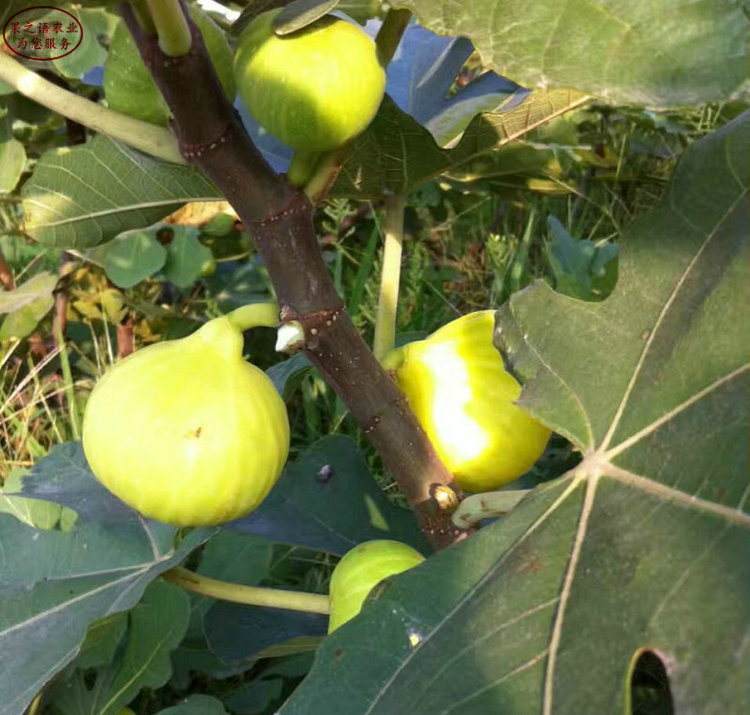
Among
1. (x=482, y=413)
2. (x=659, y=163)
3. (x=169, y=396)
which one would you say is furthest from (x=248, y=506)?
A: (x=659, y=163)

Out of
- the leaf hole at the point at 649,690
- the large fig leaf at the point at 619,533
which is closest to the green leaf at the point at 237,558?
the leaf hole at the point at 649,690

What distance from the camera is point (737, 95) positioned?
45cm

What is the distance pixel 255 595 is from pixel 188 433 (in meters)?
0.29

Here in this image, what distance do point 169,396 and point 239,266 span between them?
1750mm

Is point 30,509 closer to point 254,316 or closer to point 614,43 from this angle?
point 254,316

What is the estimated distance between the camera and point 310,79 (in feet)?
2.04

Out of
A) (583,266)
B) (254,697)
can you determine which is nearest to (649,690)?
(254,697)

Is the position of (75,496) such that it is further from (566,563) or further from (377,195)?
(566,563)

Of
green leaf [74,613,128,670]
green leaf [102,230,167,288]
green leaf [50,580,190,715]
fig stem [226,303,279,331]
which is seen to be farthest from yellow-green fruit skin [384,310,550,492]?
green leaf [102,230,167,288]

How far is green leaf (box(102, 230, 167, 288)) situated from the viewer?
1.94 metres

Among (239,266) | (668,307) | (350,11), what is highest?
(350,11)

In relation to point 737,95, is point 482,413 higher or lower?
lower

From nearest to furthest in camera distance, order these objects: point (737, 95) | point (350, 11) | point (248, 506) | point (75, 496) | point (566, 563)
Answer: point (737, 95), point (566, 563), point (248, 506), point (350, 11), point (75, 496)

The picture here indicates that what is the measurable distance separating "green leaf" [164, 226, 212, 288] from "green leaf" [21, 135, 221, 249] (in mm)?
1126
